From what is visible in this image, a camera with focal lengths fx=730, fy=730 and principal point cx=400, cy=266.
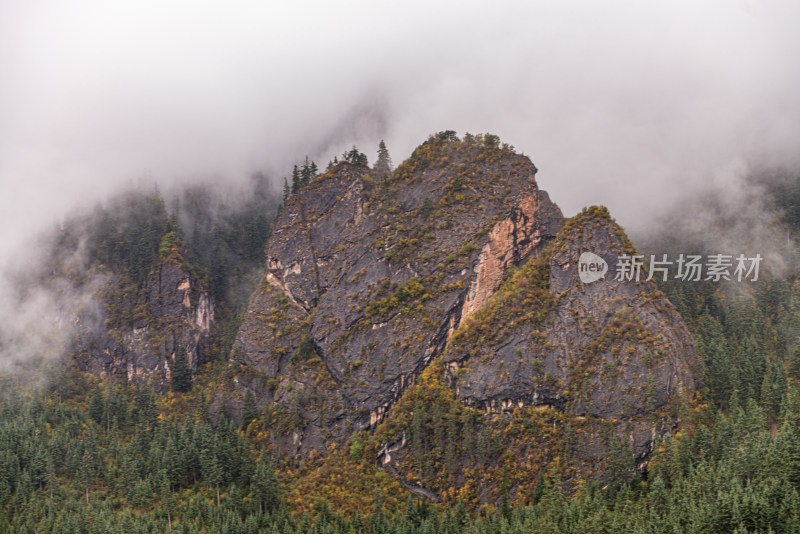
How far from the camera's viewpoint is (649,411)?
141000 mm

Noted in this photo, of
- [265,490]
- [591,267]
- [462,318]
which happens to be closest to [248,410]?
[265,490]

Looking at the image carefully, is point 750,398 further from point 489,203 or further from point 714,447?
point 489,203

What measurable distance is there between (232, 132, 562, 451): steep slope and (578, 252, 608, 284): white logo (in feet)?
62.6

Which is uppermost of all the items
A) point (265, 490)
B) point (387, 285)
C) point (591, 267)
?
point (387, 285)

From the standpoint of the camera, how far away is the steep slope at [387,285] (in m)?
169

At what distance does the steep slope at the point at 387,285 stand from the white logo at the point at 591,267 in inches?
751

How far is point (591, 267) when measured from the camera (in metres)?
161

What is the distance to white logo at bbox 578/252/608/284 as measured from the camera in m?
160

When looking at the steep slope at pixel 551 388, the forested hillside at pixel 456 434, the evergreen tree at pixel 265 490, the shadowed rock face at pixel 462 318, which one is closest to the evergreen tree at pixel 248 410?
the forested hillside at pixel 456 434

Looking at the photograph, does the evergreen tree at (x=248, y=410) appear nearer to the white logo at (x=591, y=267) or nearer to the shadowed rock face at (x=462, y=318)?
the shadowed rock face at (x=462, y=318)

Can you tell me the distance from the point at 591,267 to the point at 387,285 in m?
49.2

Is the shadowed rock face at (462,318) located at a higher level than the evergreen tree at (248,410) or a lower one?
higher

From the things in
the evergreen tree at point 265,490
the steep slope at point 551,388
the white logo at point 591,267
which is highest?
the white logo at point 591,267

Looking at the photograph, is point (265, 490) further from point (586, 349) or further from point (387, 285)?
point (586, 349)
